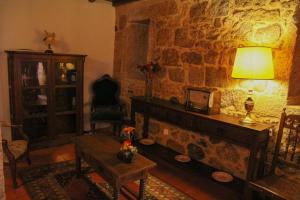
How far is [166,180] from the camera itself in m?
Result: 2.81

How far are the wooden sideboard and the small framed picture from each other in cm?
8

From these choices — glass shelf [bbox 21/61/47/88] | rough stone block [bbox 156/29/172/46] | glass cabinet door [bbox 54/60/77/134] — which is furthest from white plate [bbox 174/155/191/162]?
glass shelf [bbox 21/61/47/88]

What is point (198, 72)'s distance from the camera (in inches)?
118

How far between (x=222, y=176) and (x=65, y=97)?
2.67 metres

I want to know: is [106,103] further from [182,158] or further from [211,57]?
[211,57]

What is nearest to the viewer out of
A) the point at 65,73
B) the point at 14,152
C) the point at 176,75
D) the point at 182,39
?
the point at 14,152

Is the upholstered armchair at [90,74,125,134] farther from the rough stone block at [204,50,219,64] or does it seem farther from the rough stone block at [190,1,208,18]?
the rough stone block at [190,1,208,18]

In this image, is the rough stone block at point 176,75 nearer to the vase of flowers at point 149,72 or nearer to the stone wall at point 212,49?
the stone wall at point 212,49

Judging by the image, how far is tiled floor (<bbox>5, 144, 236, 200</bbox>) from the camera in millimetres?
2458

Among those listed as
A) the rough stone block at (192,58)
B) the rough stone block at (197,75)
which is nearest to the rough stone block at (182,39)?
the rough stone block at (192,58)

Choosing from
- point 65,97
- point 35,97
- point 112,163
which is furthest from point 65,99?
point 112,163

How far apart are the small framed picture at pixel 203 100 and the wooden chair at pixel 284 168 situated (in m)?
0.72

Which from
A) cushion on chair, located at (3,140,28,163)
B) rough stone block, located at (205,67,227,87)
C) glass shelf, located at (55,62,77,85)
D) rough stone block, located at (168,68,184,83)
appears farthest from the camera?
glass shelf, located at (55,62,77,85)

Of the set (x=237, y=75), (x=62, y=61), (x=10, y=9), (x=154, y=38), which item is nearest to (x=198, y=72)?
(x=237, y=75)
